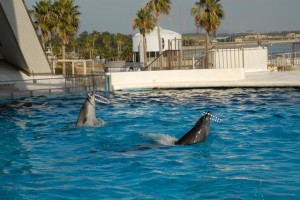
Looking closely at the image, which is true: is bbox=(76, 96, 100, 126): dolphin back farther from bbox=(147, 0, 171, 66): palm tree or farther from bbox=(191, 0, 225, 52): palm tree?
bbox=(147, 0, 171, 66): palm tree

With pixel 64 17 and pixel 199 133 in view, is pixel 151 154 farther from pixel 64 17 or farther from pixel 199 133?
pixel 64 17

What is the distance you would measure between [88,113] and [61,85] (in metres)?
10.7

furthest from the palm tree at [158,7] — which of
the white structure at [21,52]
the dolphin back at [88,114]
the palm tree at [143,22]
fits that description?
the dolphin back at [88,114]

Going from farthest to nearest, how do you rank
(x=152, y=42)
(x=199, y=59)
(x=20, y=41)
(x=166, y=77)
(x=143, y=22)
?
1. (x=152, y=42)
2. (x=143, y=22)
3. (x=199, y=59)
4. (x=20, y=41)
5. (x=166, y=77)

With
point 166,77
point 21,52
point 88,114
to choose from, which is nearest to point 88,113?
point 88,114

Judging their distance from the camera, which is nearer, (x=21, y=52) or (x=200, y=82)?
(x=200, y=82)

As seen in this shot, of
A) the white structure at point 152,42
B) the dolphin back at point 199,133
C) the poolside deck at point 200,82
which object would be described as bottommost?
the dolphin back at point 199,133

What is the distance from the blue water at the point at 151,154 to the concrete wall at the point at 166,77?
6777mm

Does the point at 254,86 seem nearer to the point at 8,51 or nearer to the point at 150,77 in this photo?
the point at 150,77

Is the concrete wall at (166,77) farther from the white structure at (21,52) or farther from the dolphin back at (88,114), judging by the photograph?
the dolphin back at (88,114)

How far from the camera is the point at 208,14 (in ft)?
136

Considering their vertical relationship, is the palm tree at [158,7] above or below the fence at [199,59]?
above

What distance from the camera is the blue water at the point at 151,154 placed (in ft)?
24.8

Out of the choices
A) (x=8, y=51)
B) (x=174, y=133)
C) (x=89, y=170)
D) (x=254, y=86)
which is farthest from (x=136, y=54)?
(x=89, y=170)
